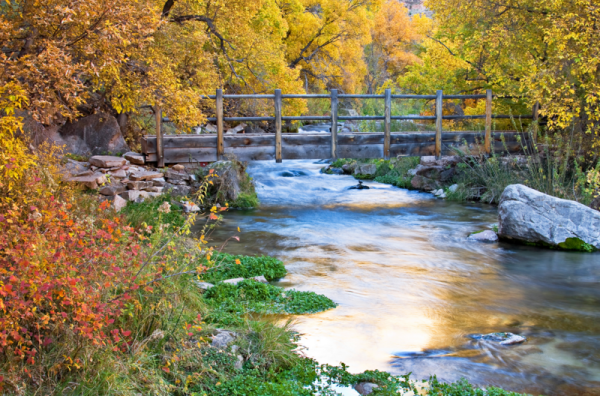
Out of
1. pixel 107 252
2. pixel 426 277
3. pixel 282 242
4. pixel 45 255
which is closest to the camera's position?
pixel 45 255

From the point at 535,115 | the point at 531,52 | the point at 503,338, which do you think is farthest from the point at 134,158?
the point at 535,115

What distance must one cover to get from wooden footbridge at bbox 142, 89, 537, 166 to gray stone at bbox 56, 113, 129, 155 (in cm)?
77

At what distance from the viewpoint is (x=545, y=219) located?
10.0 m

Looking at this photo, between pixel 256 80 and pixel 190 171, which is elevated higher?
pixel 256 80

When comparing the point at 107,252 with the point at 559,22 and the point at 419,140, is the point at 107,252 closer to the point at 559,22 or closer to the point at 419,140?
the point at 559,22

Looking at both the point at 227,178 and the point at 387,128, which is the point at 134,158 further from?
the point at 387,128

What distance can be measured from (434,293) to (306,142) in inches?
282

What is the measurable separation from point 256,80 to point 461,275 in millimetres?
10191

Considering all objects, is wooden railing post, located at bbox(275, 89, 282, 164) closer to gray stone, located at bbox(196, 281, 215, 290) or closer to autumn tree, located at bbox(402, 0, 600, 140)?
autumn tree, located at bbox(402, 0, 600, 140)

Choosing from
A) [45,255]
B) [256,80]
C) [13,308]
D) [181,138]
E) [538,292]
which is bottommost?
[538,292]

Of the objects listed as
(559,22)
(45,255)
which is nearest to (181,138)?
(559,22)

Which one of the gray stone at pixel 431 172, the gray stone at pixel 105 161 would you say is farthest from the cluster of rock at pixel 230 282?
the gray stone at pixel 431 172

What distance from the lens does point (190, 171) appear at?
13469mm

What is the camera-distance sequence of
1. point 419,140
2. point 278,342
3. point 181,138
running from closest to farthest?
point 278,342 < point 181,138 < point 419,140
